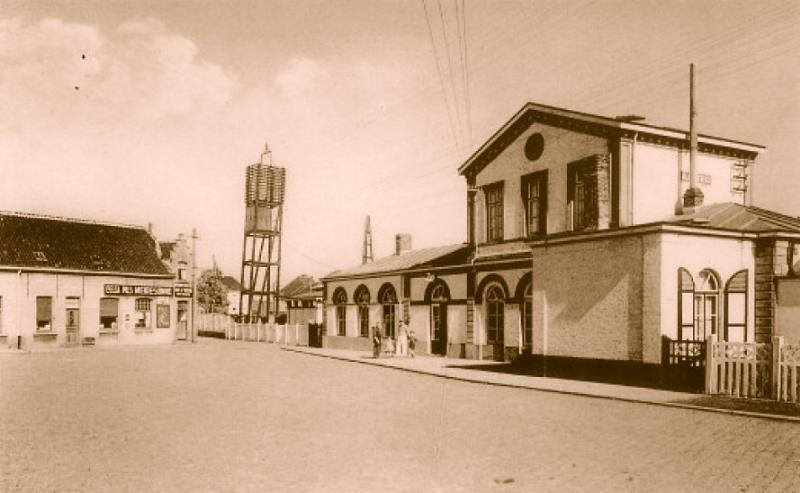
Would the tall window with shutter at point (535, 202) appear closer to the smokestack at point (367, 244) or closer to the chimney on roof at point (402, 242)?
the chimney on roof at point (402, 242)

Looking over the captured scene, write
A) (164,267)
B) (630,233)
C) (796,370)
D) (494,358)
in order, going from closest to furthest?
(796,370) < (630,233) < (494,358) < (164,267)

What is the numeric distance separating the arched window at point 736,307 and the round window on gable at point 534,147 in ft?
27.2

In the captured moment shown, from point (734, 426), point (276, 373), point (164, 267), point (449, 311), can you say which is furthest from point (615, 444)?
point (164, 267)

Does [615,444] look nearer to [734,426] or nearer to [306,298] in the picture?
[734,426]

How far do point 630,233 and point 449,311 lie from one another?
11838 millimetres

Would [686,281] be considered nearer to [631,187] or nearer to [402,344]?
[631,187]

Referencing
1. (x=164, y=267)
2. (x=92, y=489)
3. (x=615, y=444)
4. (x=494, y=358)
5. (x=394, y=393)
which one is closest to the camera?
(x=92, y=489)

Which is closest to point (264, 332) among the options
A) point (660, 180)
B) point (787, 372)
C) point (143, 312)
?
point (143, 312)

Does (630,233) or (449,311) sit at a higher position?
(630,233)

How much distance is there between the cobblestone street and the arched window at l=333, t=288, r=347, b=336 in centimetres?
1930

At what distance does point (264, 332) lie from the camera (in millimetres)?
43469

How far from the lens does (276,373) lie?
19.9m

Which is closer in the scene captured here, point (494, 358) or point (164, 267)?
point (494, 358)

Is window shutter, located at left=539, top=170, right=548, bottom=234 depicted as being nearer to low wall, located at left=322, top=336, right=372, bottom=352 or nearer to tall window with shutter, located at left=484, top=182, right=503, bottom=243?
tall window with shutter, located at left=484, top=182, right=503, bottom=243
